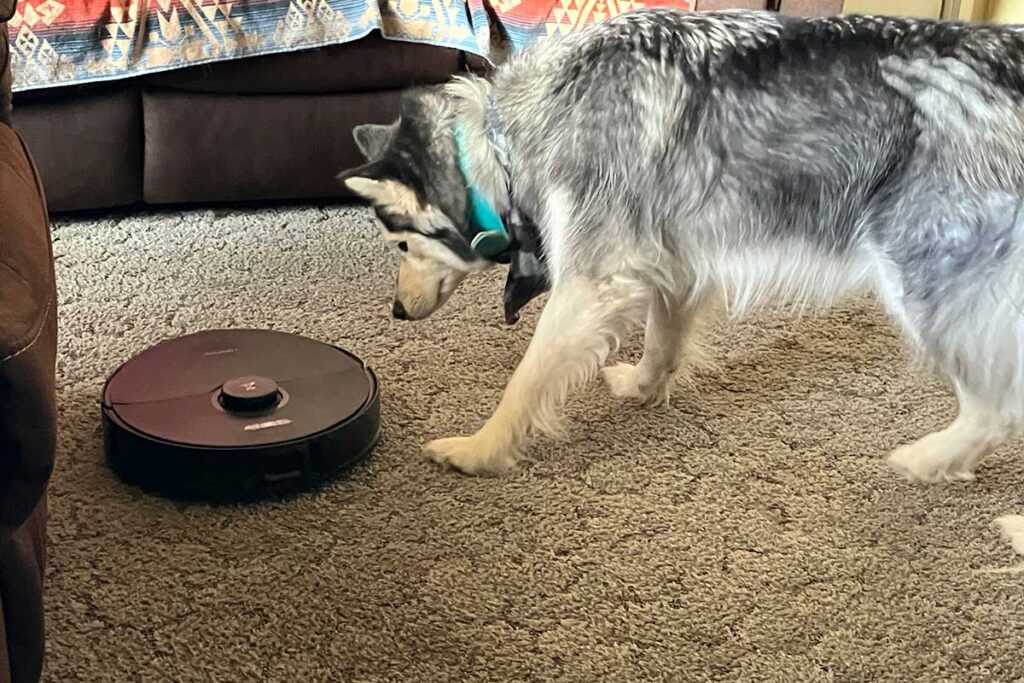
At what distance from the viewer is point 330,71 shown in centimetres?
273

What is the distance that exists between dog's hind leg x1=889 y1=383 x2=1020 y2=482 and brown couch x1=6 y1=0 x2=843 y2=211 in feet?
4.42

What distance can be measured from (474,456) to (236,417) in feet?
1.31

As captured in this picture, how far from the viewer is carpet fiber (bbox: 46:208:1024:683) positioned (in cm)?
138

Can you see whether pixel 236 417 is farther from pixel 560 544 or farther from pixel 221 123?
pixel 221 123

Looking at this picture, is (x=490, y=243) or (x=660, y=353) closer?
(x=490, y=243)

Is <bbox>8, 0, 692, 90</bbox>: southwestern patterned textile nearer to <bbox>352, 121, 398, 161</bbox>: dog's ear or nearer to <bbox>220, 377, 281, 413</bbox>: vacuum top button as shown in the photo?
<bbox>352, 121, 398, 161</bbox>: dog's ear

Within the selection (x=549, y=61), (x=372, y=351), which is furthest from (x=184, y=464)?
(x=549, y=61)

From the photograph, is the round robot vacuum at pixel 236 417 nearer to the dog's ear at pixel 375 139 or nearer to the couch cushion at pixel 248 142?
the dog's ear at pixel 375 139

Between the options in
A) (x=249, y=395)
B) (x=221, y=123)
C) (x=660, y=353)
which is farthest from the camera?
(x=221, y=123)

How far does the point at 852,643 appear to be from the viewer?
1.42 m

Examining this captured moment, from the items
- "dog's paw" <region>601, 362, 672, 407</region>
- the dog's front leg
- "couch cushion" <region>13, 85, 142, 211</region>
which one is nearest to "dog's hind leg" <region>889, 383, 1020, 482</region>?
"dog's paw" <region>601, 362, 672, 407</region>

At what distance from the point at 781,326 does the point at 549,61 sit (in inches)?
37.3

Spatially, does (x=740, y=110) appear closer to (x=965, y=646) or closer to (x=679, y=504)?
(x=679, y=504)


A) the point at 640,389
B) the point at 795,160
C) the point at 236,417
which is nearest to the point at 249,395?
the point at 236,417
